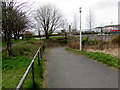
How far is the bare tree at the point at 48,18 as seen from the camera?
2822 cm

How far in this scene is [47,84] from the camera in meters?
3.54

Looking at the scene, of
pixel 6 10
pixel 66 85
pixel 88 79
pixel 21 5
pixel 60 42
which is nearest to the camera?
pixel 66 85

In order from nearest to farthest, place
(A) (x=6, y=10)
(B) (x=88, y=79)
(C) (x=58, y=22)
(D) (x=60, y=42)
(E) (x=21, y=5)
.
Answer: (B) (x=88, y=79) < (A) (x=6, y=10) < (E) (x=21, y=5) < (D) (x=60, y=42) < (C) (x=58, y=22)

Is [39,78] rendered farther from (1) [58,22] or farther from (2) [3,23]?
(1) [58,22]

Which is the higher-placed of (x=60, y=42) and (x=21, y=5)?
(x=21, y=5)

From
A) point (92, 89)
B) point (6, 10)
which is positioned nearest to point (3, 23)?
point (6, 10)

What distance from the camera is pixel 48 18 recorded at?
94.4 feet

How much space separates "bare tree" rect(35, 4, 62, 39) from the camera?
28.2 metres

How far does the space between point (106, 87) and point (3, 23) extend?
692cm

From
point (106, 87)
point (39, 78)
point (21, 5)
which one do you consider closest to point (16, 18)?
point (21, 5)

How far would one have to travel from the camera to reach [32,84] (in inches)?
130

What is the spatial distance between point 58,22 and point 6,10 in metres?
24.7

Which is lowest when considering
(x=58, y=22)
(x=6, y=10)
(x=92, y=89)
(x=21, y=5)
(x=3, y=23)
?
(x=92, y=89)

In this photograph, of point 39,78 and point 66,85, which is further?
point 39,78
